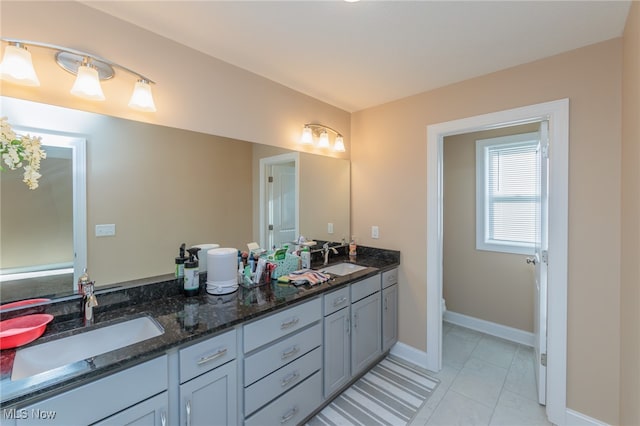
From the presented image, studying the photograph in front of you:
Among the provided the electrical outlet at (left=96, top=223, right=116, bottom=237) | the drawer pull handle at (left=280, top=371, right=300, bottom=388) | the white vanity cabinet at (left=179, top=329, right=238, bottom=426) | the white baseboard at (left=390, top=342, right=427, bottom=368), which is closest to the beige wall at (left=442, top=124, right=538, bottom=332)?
the white baseboard at (left=390, top=342, right=427, bottom=368)

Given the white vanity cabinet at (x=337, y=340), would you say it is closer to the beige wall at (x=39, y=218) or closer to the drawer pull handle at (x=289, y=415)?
the drawer pull handle at (x=289, y=415)

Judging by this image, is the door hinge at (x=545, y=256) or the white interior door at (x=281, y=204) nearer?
the door hinge at (x=545, y=256)

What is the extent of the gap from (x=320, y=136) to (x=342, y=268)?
4.11 ft

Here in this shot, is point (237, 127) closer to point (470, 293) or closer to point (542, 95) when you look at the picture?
point (542, 95)

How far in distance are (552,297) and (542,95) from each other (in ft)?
4.46

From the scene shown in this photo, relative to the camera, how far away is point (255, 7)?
1.38m

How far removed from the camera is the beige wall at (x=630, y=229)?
1.26m

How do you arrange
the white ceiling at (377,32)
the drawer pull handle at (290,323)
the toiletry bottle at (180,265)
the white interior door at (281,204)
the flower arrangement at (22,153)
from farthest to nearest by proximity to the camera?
1. the white interior door at (281,204)
2. the toiletry bottle at (180,265)
3. the drawer pull handle at (290,323)
4. the white ceiling at (377,32)
5. the flower arrangement at (22,153)

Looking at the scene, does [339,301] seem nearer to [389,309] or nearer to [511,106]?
[389,309]

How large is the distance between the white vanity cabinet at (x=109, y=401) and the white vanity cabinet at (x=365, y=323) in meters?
1.32

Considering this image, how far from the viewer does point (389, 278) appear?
246 centimetres

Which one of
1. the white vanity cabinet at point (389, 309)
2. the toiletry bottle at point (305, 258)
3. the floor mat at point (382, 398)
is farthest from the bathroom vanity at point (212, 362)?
the toiletry bottle at point (305, 258)

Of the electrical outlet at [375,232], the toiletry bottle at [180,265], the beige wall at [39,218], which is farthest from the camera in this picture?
the electrical outlet at [375,232]

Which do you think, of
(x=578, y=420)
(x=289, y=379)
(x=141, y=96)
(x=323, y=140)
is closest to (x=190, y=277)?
(x=289, y=379)
